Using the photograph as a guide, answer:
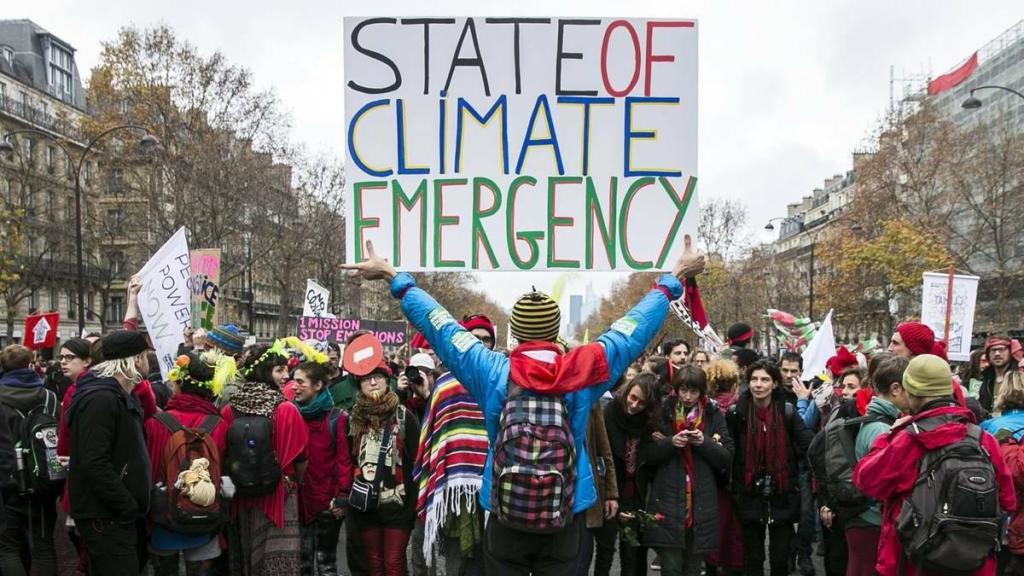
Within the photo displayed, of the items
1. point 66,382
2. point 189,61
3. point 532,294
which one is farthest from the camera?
point 189,61

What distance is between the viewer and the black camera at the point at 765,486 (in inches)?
235

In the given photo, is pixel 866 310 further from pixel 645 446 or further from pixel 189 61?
pixel 645 446

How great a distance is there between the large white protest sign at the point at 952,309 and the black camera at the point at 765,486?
4.93 m

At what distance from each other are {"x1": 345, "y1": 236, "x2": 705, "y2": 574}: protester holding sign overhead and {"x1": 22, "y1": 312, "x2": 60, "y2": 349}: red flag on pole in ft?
36.3

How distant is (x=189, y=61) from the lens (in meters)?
31.0

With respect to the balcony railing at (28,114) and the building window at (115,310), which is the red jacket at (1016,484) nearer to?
the balcony railing at (28,114)

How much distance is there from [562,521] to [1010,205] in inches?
1436

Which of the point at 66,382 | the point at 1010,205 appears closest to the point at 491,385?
the point at 66,382

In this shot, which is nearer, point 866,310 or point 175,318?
point 175,318

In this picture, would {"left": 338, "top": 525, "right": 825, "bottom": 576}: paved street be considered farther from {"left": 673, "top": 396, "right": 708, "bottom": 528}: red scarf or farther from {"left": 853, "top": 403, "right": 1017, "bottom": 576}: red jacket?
{"left": 853, "top": 403, "right": 1017, "bottom": 576}: red jacket

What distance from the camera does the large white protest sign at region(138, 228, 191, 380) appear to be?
665 cm

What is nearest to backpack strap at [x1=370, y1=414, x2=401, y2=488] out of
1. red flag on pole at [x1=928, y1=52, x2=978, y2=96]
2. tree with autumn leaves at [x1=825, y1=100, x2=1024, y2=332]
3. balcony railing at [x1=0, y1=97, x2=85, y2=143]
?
tree with autumn leaves at [x1=825, y1=100, x2=1024, y2=332]

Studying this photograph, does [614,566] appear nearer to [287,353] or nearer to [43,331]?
[287,353]

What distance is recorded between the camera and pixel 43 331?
41.9 ft
